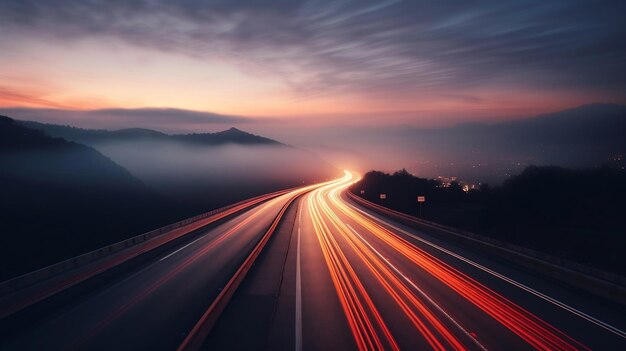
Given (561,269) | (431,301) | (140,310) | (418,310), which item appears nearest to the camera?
(418,310)

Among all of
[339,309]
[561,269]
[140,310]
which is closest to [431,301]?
[339,309]

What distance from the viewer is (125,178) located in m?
82.6

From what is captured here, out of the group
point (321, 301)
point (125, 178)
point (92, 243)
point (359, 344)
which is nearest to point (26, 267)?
point (92, 243)

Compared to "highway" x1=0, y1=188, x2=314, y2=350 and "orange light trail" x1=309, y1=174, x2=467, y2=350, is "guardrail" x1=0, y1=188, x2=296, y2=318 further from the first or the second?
"orange light trail" x1=309, y1=174, x2=467, y2=350

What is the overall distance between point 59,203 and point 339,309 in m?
48.9

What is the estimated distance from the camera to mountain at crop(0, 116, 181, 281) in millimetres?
35031

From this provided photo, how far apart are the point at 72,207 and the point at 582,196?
188ft

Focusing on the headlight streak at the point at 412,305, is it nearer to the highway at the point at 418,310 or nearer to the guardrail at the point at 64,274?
the highway at the point at 418,310

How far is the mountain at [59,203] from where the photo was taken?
35.0m

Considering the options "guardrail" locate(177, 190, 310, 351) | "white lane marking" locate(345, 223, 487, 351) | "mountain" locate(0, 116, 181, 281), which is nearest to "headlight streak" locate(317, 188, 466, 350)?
"white lane marking" locate(345, 223, 487, 351)

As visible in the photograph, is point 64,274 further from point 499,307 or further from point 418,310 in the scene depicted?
point 499,307

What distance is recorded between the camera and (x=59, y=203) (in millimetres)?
51625

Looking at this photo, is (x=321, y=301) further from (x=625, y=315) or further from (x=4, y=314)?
(x=4, y=314)

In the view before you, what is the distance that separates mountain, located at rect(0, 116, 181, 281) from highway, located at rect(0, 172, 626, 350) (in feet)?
56.3
